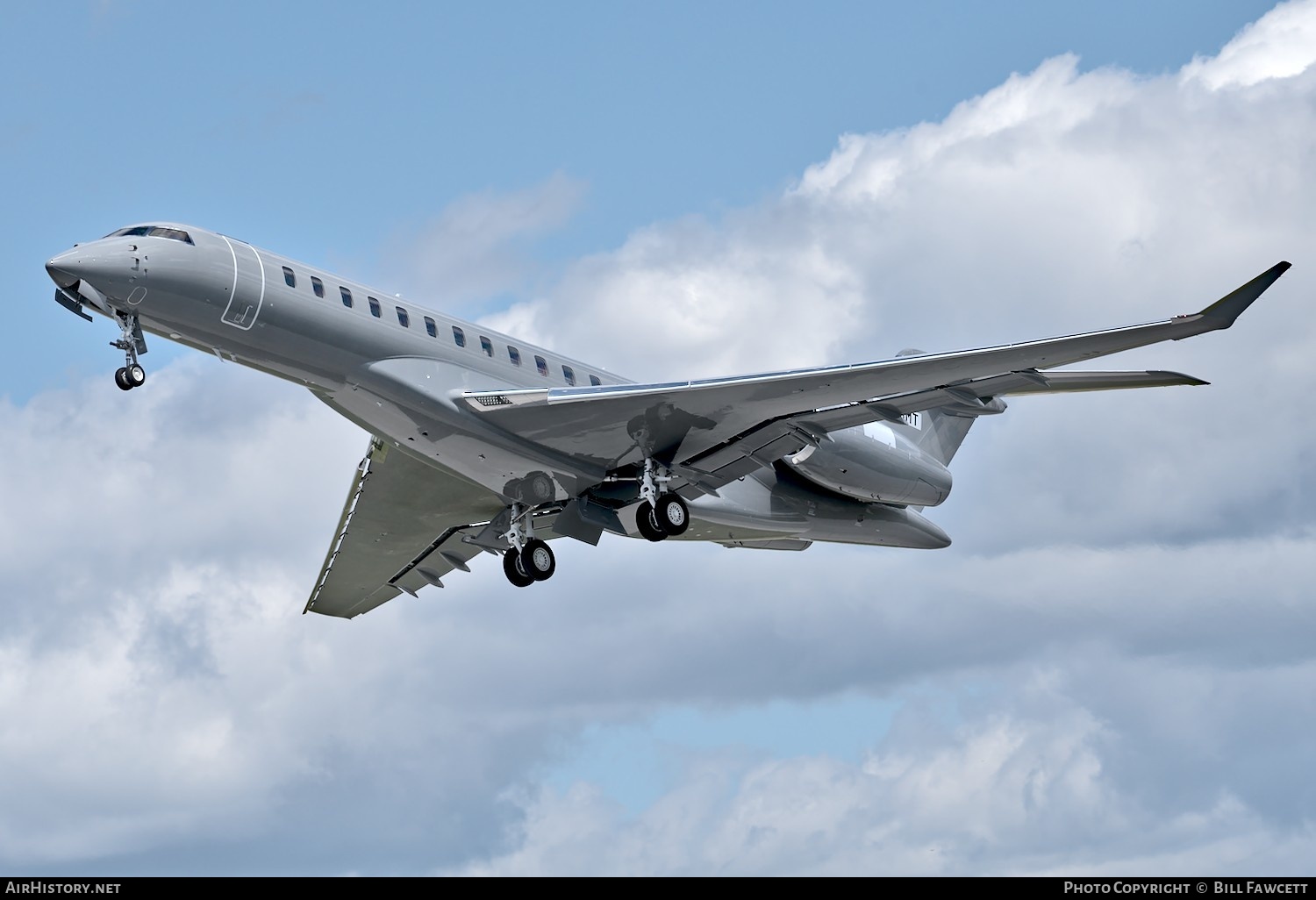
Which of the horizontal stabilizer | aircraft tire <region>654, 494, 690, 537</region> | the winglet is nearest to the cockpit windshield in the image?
aircraft tire <region>654, 494, 690, 537</region>

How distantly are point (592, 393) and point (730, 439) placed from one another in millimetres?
3189

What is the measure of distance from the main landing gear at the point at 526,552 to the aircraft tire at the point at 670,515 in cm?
319

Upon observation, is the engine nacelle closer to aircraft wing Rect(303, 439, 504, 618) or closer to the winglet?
aircraft wing Rect(303, 439, 504, 618)

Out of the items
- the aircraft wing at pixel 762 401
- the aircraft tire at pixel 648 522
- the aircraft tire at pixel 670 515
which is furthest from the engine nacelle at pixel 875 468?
the aircraft tire at pixel 648 522

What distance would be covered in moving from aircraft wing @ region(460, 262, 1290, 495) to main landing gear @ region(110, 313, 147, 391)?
5296 millimetres

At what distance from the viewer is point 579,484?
92.2 ft

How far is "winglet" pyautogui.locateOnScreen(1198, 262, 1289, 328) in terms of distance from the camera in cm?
1998

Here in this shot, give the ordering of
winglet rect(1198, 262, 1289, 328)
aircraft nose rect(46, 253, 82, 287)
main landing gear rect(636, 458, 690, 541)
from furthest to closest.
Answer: main landing gear rect(636, 458, 690, 541)
aircraft nose rect(46, 253, 82, 287)
winglet rect(1198, 262, 1289, 328)

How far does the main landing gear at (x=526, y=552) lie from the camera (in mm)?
29406

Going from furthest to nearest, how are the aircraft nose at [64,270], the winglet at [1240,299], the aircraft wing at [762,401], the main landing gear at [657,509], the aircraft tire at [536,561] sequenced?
1. the aircraft tire at [536,561]
2. the main landing gear at [657,509]
3. the aircraft wing at [762,401]
4. the aircraft nose at [64,270]
5. the winglet at [1240,299]

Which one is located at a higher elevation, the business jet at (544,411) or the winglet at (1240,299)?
the business jet at (544,411)

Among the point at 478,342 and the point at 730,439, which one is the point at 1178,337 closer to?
the point at 730,439

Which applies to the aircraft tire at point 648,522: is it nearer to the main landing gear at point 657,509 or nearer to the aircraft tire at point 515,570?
the main landing gear at point 657,509
